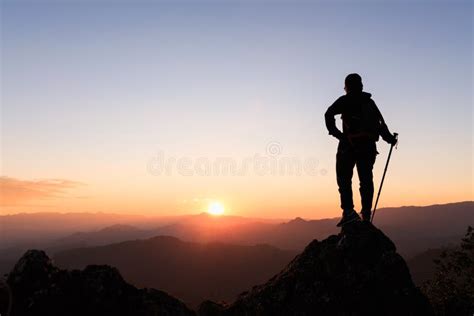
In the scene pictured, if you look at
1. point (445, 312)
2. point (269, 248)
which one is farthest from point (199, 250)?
point (445, 312)

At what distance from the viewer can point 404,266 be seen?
8367 millimetres

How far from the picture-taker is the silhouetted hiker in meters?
9.67

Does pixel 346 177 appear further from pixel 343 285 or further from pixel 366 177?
pixel 343 285

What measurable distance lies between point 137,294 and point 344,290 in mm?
3986

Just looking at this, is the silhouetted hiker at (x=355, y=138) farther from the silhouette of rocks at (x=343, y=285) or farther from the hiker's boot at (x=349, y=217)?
the silhouette of rocks at (x=343, y=285)

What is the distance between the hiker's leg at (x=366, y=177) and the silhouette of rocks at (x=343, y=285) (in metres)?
0.70

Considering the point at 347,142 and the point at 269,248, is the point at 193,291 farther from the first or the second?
the point at 347,142

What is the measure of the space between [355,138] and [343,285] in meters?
3.41

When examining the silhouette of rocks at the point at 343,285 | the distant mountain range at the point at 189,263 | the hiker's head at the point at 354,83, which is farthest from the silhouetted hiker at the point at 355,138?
the distant mountain range at the point at 189,263

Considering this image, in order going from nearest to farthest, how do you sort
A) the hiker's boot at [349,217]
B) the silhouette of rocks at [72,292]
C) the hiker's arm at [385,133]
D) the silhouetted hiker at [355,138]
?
1. the silhouette of rocks at [72,292]
2. the hiker's boot at [349,217]
3. the silhouetted hiker at [355,138]
4. the hiker's arm at [385,133]

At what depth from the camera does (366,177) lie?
9.80 m

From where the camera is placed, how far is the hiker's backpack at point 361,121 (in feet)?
31.6

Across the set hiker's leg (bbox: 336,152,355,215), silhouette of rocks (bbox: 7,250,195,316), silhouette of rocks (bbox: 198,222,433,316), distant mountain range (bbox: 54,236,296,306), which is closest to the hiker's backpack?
hiker's leg (bbox: 336,152,355,215)

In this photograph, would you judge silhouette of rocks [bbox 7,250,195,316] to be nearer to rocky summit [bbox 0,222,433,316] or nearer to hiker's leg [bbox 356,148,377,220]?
rocky summit [bbox 0,222,433,316]
